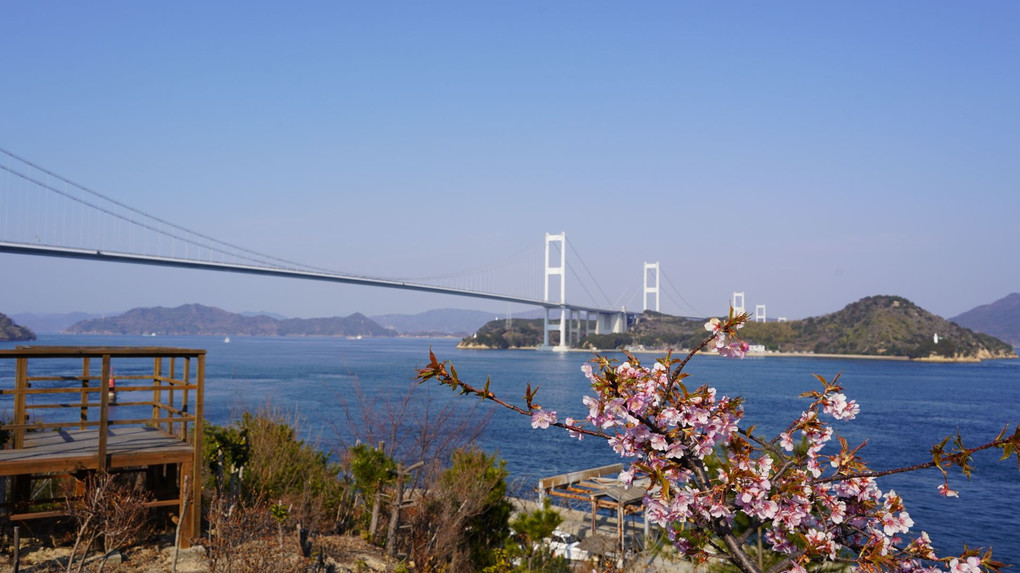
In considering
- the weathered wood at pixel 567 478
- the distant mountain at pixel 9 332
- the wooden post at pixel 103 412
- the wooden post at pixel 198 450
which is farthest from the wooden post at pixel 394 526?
the distant mountain at pixel 9 332

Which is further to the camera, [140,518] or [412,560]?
[412,560]

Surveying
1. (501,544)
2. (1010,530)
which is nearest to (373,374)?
(1010,530)

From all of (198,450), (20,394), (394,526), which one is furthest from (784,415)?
(20,394)

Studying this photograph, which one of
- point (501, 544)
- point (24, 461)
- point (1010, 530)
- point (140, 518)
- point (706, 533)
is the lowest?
point (1010, 530)

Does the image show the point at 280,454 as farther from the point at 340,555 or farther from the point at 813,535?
the point at 813,535

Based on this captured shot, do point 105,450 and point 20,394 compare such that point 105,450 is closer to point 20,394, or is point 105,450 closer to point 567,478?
point 20,394

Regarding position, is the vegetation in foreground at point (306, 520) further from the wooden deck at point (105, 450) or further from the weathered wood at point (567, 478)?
the weathered wood at point (567, 478)
